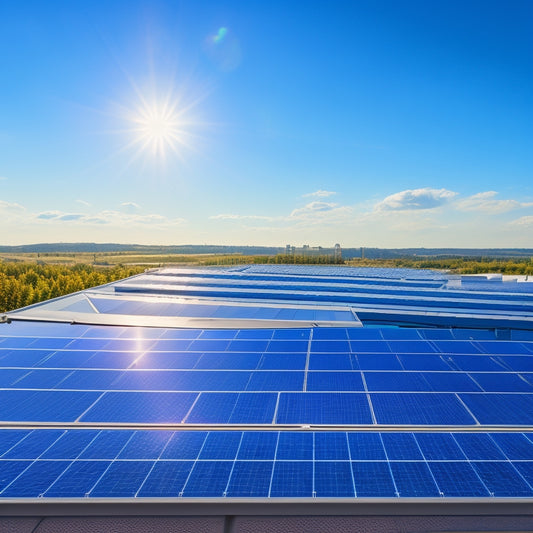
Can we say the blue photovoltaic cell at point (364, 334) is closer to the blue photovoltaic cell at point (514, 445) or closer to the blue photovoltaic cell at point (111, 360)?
the blue photovoltaic cell at point (514, 445)

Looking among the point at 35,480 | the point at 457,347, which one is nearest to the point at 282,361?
the point at 457,347

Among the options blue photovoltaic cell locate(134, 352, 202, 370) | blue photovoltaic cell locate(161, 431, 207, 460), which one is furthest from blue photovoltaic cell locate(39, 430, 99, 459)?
blue photovoltaic cell locate(134, 352, 202, 370)

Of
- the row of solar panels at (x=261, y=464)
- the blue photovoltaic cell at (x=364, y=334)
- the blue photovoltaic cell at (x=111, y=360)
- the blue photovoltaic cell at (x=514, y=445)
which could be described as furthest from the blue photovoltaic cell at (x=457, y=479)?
the blue photovoltaic cell at (x=111, y=360)

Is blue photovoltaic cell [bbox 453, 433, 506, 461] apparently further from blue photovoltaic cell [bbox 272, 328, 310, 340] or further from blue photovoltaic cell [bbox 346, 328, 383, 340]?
blue photovoltaic cell [bbox 272, 328, 310, 340]

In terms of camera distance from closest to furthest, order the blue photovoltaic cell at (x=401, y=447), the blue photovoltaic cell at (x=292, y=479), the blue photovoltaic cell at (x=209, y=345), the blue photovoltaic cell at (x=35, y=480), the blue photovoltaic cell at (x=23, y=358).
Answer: the blue photovoltaic cell at (x=292, y=479)
the blue photovoltaic cell at (x=35, y=480)
the blue photovoltaic cell at (x=401, y=447)
the blue photovoltaic cell at (x=23, y=358)
the blue photovoltaic cell at (x=209, y=345)

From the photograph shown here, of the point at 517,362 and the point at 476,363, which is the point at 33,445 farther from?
the point at 517,362
